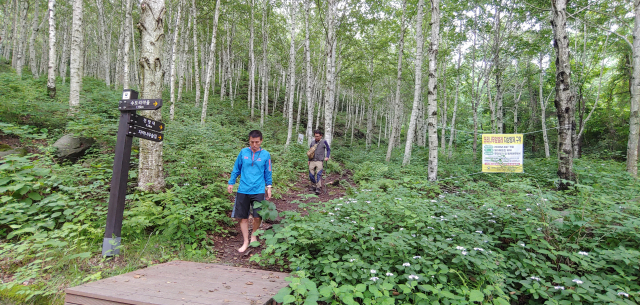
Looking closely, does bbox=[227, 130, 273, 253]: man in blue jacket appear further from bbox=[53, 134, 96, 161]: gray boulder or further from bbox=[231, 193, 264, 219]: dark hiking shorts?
bbox=[53, 134, 96, 161]: gray boulder

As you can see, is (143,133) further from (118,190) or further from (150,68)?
(150,68)

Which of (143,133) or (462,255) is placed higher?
(143,133)

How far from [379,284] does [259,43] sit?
23.9 meters

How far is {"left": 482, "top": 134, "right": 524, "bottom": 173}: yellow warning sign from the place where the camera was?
23.5 ft

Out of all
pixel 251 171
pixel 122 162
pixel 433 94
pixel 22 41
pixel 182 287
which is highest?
pixel 22 41

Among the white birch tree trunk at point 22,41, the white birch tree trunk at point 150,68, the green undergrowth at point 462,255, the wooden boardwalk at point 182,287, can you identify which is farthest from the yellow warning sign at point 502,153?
the white birch tree trunk at point 22,41

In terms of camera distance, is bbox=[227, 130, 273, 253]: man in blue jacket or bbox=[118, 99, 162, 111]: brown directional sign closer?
bbox=[118, 99, 162, 111]: brown directional sign

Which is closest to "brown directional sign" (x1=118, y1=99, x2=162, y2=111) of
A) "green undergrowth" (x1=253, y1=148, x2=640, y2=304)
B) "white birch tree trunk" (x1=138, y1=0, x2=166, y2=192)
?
"white birch tree trunk" (x1=138, y1=0, x2=166, y2=192)

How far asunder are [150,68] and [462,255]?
19.3 ft

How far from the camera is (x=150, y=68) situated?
15.5 feet

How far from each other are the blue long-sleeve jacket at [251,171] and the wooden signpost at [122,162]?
1.38 meters

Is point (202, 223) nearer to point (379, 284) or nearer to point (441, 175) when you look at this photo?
point (379, 284)

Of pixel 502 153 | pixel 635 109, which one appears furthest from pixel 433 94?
pixel 635 109

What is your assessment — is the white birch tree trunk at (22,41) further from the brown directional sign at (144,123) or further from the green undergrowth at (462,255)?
the green undergrowth at (462,255)
